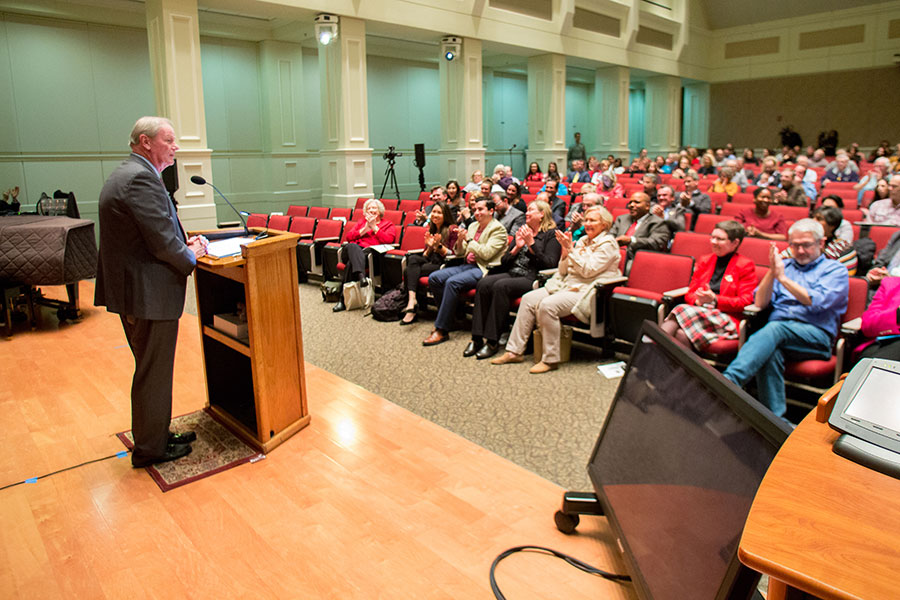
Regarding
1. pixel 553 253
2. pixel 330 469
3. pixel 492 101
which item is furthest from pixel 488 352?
pixel 492 101

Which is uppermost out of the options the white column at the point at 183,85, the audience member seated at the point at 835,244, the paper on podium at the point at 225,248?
the white column at the point at 183,85

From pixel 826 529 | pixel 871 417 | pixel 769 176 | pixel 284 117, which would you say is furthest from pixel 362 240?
pixel 769 176

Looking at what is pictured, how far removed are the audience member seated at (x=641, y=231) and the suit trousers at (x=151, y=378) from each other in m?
3.08

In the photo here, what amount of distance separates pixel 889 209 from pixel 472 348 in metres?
3.99

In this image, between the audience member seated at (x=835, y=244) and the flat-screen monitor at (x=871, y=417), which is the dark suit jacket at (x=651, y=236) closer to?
the audience member seated at (x=835, y=244)

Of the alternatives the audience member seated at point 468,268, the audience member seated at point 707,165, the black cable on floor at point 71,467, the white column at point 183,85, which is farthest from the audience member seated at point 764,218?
the audience member seated at point 707,165

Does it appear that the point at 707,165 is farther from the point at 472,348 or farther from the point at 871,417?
the point at 871,417

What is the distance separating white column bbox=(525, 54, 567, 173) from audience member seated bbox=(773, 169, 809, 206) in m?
5.90

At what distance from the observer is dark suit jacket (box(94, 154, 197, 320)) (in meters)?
2.25

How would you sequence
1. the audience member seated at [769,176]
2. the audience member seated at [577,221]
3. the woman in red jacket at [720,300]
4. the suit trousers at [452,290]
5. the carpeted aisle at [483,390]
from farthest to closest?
the audience member seated at [769,176], the audience member seated at [577,221], the suit trousers at [452,290], the woman in red jacket at [720,300], the carpeted aisle at [483,390]

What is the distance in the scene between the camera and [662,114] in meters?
15.1

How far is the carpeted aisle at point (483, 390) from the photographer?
283 centimetres

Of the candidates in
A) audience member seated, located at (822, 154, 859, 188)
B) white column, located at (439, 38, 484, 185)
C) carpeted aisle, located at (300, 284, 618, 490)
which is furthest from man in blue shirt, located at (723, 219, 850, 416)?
white column, located at (439, 38, 484, 185)

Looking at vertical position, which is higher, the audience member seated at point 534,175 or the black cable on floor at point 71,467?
the audience member seated at point 534,175
